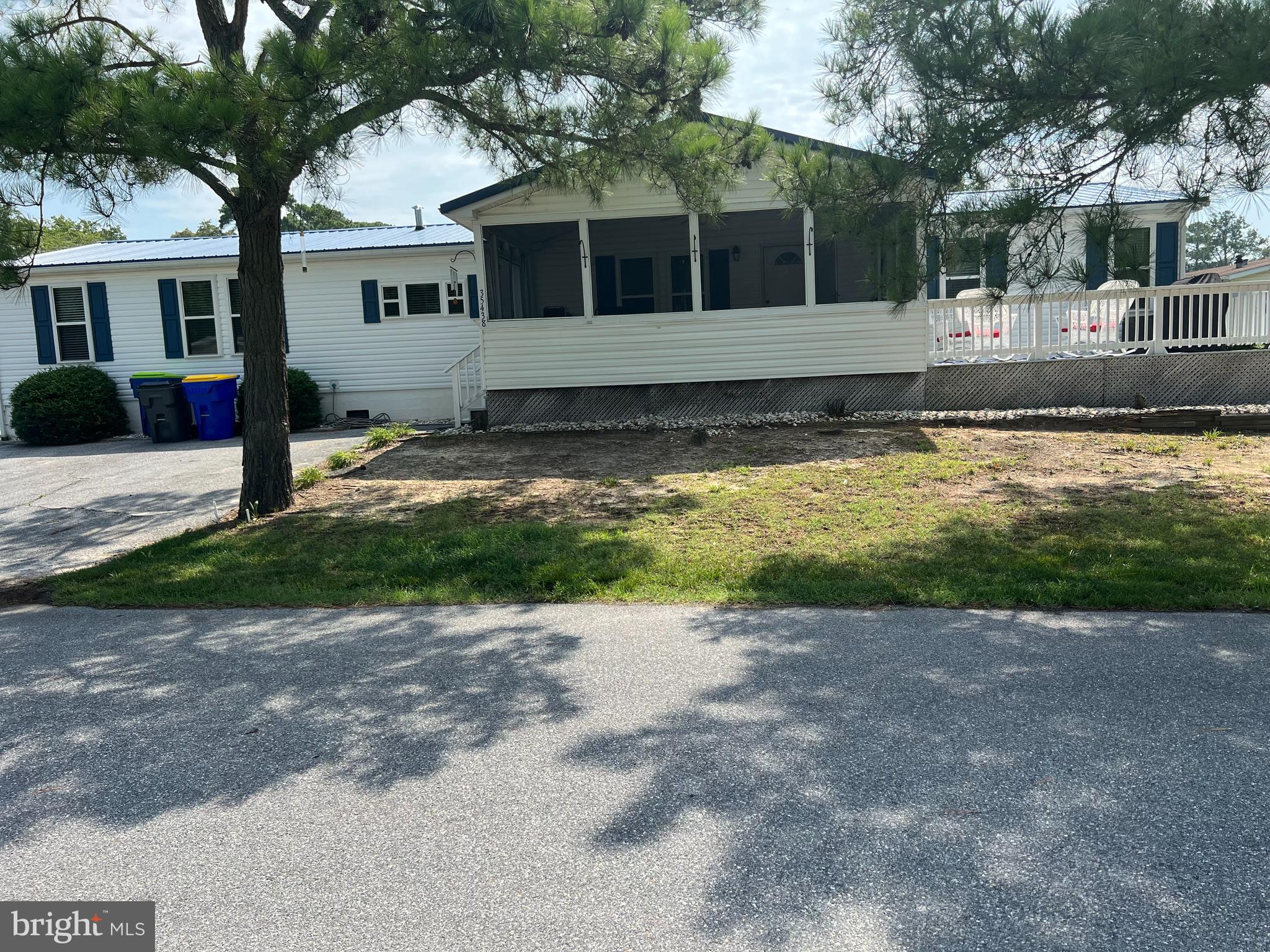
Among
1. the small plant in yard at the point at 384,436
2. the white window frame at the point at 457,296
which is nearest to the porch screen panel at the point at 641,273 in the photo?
the white window frame at the point at 457,296

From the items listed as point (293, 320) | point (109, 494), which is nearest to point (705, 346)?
point (109, 494)

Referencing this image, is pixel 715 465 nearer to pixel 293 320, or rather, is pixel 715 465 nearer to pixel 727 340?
pixel 727 340

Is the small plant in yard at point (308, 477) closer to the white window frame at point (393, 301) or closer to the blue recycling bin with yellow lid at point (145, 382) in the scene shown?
the blue recycling bin with yellow lid at point (145, 382)

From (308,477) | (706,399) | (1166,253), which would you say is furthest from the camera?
(1166,253)

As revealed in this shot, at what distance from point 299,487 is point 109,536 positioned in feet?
6.27

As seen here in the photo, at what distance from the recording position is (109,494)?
10234 millimetres

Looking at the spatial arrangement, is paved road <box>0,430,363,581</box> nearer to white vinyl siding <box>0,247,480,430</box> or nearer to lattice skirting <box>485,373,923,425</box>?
white vinyl siding <box>0,247,480,430</box>

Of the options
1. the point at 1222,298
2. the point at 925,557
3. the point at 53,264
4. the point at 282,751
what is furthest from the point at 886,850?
the point at 53,264

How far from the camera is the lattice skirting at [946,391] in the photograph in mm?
12891

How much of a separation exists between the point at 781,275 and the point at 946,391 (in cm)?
492

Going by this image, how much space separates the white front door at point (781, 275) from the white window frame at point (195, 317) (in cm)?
1025

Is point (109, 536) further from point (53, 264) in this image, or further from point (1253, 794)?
point (53, 264)

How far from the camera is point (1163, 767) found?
10.5 ft

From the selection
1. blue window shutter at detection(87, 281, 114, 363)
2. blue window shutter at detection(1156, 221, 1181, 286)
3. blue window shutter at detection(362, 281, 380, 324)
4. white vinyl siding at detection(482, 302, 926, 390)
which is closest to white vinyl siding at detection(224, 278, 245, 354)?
blue window shutter at detection(87, 281, 114, 363)
